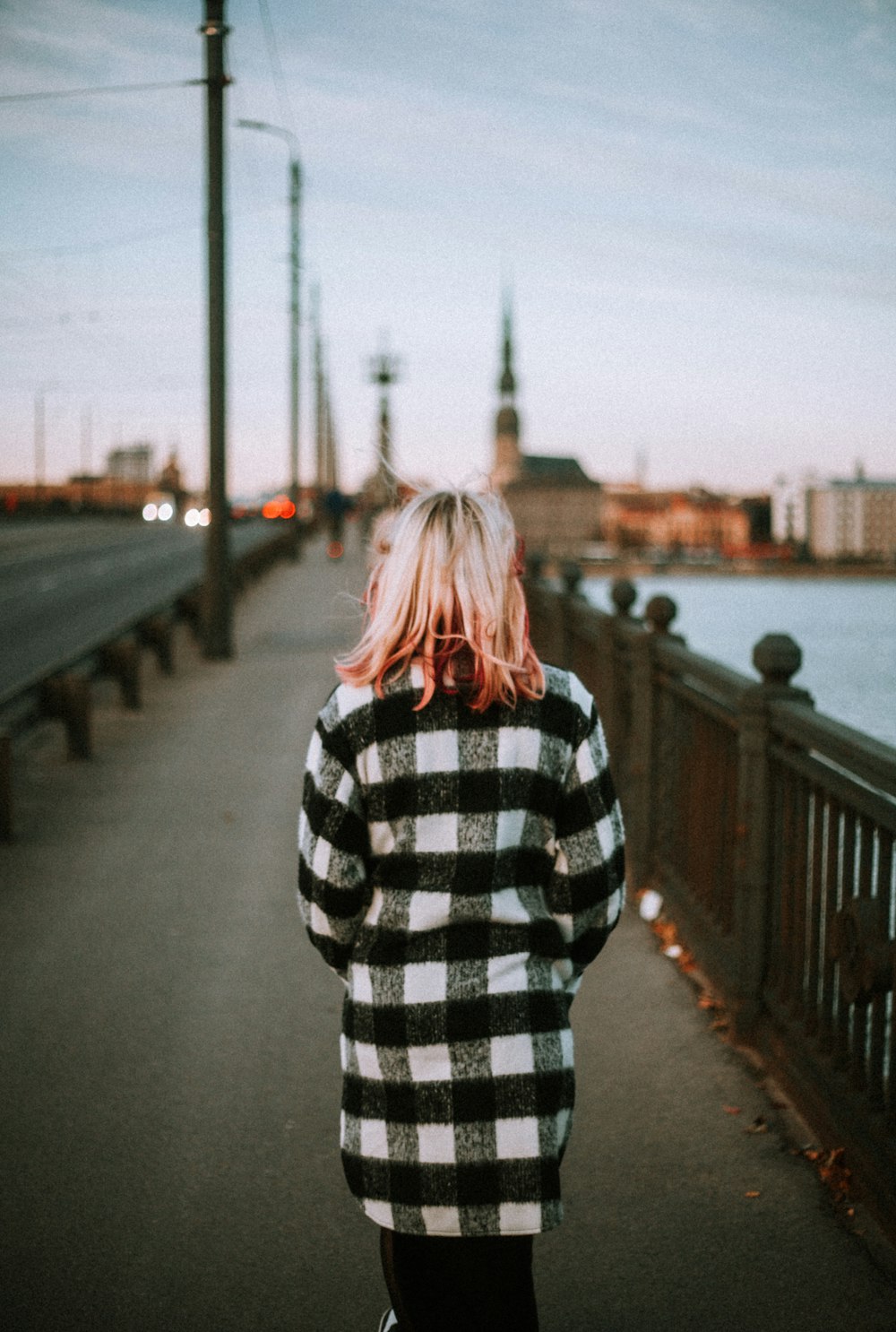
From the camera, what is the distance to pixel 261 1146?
388 cm

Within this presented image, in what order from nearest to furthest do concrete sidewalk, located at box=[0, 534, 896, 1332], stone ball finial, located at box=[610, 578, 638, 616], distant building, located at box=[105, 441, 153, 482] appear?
1. concrete sidewalk, located at box=[0, 534, 896, 1332]
2. stone ball finial, located at box=[610, 578, 638, 616]
3. distant building, located at box=[105, 441, 153, 482]

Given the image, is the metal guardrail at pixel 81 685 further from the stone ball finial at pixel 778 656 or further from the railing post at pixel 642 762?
the stone ball finial at pixel 778 656

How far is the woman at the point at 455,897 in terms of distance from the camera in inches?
86.8

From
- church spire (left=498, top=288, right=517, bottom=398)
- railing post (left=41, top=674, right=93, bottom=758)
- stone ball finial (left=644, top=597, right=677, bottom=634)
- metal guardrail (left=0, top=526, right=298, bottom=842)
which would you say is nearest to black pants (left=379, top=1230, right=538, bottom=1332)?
stone ball finial (left=644, top=597, right=677, bottom=634)

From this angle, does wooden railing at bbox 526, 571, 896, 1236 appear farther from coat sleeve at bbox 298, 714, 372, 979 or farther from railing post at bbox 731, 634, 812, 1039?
coat sleeve at bbox 298, 714, 372, 979

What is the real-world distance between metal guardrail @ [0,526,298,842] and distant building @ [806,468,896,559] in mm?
45797

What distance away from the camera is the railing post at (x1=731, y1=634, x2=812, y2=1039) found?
165 inches

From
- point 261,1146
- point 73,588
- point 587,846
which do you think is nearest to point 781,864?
point 261,1146

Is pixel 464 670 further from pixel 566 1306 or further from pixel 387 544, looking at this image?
pixel 566 1306

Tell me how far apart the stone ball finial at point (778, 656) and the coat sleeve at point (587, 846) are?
76.0 inches

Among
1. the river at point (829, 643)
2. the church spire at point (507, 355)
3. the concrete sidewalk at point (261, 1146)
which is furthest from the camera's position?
the church spire at point (507, 355)

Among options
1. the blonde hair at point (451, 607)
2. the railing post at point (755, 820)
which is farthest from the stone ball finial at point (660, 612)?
the blonde hair at point (451, 607)

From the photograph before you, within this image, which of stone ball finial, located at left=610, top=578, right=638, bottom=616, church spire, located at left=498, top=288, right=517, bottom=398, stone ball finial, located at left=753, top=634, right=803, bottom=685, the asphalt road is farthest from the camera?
church spire, located at left=498, top=288, right=517, bottom=398

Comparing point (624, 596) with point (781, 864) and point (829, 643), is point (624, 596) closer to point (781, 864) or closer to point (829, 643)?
point (829, 643)
